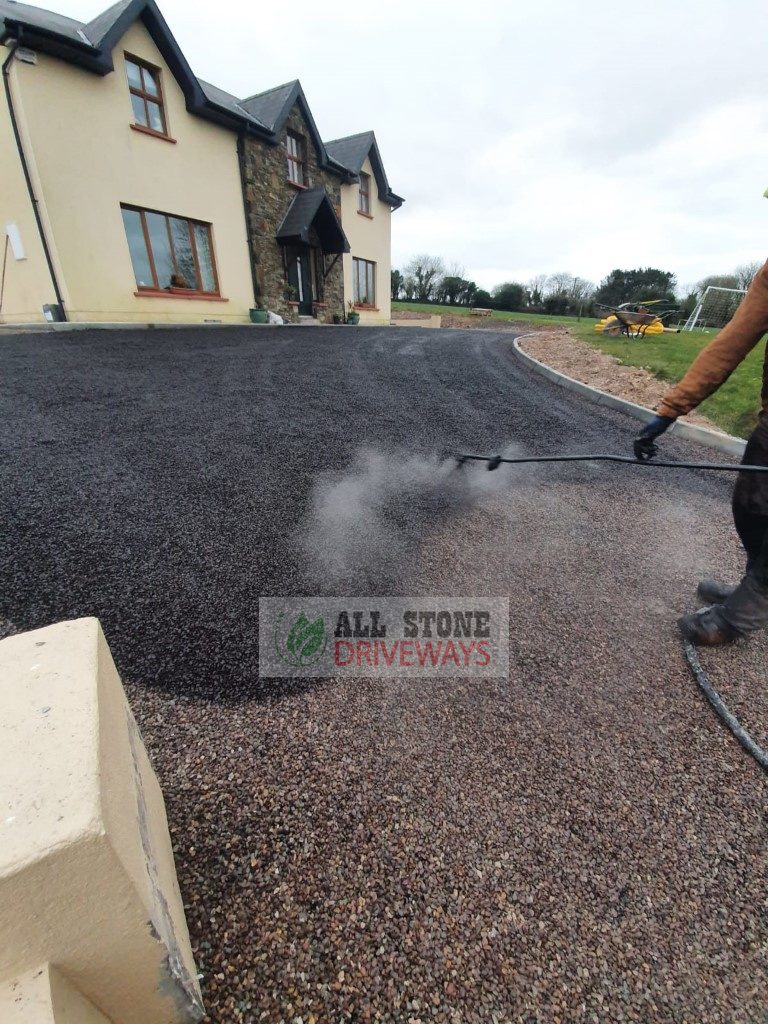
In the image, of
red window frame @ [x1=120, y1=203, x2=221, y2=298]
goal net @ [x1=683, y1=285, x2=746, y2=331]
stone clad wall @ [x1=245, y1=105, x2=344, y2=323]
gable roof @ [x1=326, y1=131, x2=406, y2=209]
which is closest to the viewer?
red window frame @ [x1=120, y1=203, x2=221, y2=298]

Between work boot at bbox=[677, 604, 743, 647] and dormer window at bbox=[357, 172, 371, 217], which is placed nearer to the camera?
work boot at bbox=[677, 604, 743, 647]

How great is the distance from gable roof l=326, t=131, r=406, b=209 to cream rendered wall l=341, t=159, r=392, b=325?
0.83ft

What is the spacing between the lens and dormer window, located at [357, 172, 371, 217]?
57.7 feet

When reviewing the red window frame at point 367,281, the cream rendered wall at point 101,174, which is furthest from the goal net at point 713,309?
the cream rendered wall at point 101,174

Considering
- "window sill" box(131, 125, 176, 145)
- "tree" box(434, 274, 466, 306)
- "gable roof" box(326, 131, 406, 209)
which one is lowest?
"tree" box(434, 274, 466, 306)

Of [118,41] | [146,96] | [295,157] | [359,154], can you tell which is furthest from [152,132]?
[359,154]

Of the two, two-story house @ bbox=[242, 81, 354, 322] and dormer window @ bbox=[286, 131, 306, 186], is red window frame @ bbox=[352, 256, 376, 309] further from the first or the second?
dormer window @ bbox=[286, 131, 306, 186]

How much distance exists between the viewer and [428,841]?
143 cm

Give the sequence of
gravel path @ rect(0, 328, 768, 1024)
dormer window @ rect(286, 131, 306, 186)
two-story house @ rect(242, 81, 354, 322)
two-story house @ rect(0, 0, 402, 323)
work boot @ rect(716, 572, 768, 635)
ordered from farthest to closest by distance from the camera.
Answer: dormer window @ rect(286, 131, 306, 186)
two-story house @ rect(242, 81, 354, 322)
two-story house @ rect(0, 0, 402, 323)
work boot @ rect(716, 572, 768, 635)
gravel path @ rect(0, 328, 768, 1024)

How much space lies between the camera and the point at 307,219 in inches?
533

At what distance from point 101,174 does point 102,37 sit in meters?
2.37

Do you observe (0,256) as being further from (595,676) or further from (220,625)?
(595,676)

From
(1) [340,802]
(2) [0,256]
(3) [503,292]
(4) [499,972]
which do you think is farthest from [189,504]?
(3) [503,292]

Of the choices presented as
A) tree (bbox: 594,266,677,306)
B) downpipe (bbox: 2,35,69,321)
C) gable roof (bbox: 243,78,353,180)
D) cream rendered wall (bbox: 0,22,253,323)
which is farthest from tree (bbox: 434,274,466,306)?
downpipe (bbox: 2,35,69,321)
